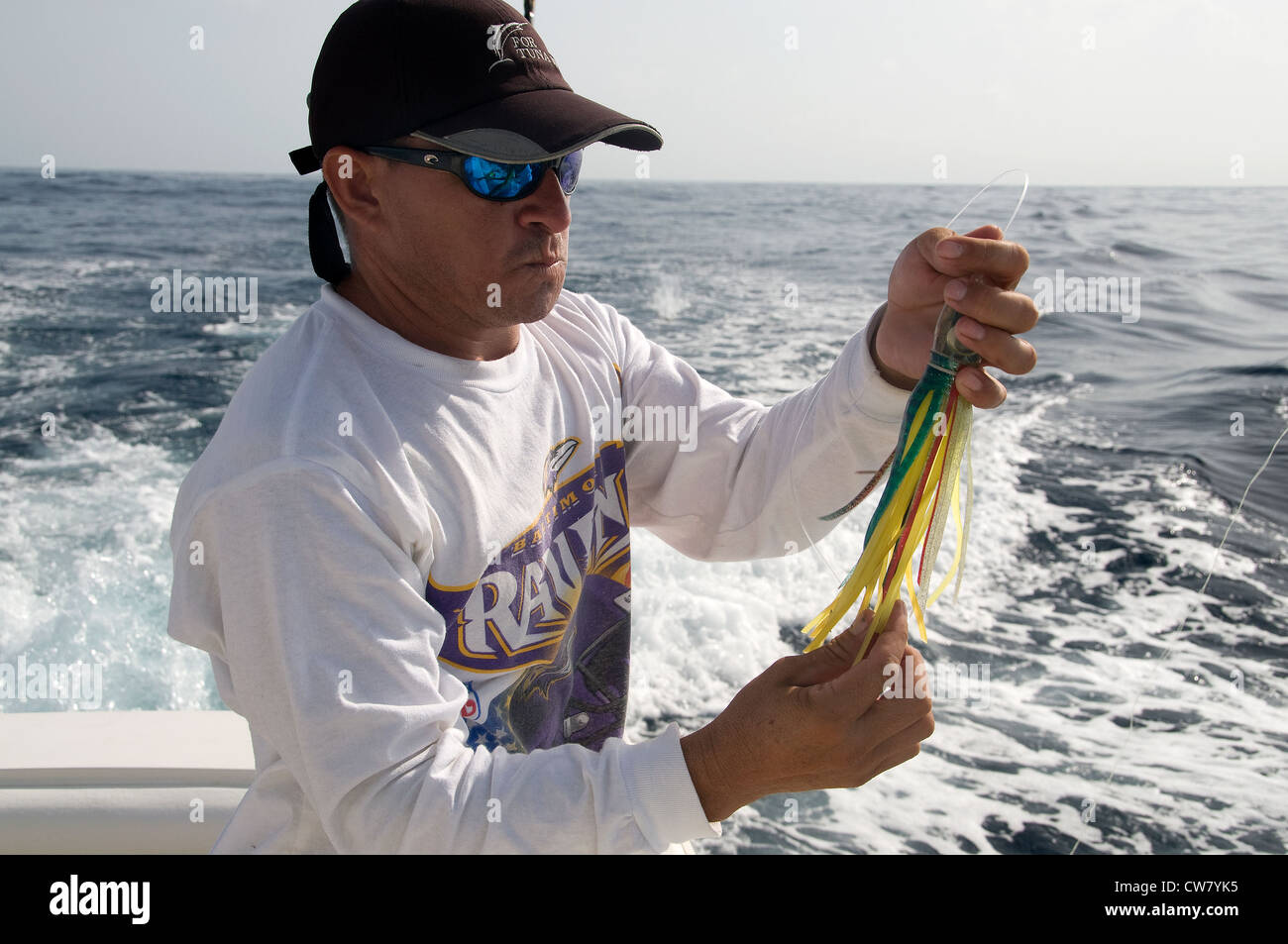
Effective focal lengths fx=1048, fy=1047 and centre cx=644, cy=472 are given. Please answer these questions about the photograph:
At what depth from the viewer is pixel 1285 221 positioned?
1514 centimetres


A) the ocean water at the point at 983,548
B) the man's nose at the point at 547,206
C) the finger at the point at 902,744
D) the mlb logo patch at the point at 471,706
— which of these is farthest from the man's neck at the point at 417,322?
the ocean water at the point at 983,548

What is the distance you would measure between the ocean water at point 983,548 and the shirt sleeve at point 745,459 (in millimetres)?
1701

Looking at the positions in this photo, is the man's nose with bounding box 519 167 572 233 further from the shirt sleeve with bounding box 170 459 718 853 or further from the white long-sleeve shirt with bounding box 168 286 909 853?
the shirt sleeve with bounding box 170 459 718 853

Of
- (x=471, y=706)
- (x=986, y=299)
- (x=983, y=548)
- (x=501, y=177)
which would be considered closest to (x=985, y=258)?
(x=986, y=299)

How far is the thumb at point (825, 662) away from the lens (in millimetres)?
1293

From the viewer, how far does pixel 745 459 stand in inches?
73.3

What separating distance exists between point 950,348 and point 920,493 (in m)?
0.25

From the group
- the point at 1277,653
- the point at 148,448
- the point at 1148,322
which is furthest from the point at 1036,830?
the point at 1148,322

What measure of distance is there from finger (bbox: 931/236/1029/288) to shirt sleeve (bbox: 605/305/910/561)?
0.28 m

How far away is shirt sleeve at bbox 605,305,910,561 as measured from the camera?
66.0 inches

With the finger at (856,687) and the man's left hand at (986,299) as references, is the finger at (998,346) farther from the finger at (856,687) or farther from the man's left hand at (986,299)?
the finger at (856,687)

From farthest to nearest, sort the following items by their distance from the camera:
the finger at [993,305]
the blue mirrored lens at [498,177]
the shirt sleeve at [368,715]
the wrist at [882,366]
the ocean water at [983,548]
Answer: the ocean water at [983,548] → the wrist at [882,366] → the blue mirrored lens at [498,177] → the finger at [993,305] → the shirt sleeve at [368,715]

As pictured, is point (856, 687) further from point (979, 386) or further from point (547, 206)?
point (547, 206)
